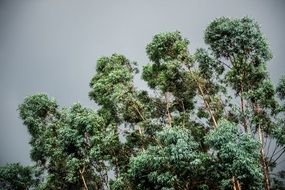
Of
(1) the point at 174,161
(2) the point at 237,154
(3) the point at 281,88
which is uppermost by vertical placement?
(3) the point at 281,88

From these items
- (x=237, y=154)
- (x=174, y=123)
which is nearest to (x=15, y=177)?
(x=174, y=123)

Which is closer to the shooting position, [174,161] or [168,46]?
[174,161]

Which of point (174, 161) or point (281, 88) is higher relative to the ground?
point (281, 88)

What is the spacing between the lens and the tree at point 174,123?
17484 millimetres

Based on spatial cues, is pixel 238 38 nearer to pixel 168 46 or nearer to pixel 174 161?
pixel 168 46

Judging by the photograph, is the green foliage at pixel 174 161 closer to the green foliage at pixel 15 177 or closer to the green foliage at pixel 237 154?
the green foliage at pixel 237 154

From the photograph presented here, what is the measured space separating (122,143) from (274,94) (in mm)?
11278

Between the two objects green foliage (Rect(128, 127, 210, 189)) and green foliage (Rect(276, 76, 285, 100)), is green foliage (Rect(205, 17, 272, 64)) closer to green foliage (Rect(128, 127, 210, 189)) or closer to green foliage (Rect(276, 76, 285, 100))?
green foliage (Rect(276, 76, 285, 100))

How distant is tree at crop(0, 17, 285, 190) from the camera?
1748cm

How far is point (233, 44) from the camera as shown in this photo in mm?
21172

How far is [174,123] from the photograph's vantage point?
25.1 m

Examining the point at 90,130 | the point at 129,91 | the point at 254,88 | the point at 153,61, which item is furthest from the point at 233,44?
the point at 90,130

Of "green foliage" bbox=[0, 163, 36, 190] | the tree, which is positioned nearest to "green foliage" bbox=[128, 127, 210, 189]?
the tree

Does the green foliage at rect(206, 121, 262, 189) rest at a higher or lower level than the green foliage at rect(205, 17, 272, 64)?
lower
